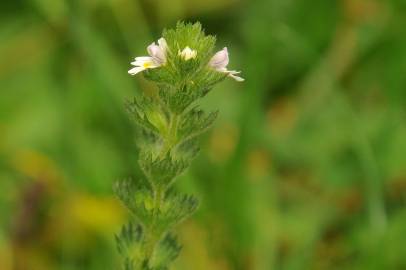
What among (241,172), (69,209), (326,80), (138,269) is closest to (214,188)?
(241,172)

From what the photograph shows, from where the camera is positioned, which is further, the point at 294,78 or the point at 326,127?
the point at 294,78

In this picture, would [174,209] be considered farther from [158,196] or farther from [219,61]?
[219,61]

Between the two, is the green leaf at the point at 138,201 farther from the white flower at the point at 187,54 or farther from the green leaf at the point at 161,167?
the white flower at the point at 187,54

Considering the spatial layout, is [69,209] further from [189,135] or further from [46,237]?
[189,135]

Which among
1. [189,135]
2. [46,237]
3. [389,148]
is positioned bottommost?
[189,135]

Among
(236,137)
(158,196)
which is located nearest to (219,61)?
(158,196)

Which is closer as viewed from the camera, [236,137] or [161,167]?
[161,167]

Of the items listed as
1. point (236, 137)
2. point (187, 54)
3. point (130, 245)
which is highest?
point (236, 137)
